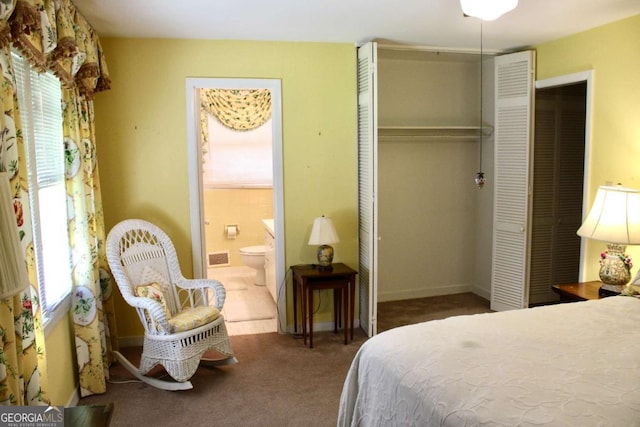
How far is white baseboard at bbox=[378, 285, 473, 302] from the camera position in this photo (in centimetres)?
A: 515

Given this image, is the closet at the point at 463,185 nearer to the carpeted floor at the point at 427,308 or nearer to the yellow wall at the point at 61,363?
the carpeted floor at the point at 427,308

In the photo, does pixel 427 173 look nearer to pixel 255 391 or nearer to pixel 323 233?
pixel 323 233

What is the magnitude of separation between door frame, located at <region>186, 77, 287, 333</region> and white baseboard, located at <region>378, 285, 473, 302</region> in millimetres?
1372

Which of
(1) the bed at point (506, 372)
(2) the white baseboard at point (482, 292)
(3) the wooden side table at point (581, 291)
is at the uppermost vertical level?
(1) the bed at point (506, 372)

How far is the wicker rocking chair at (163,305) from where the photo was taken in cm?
317

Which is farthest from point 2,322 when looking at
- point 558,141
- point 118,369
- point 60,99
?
point 558,141

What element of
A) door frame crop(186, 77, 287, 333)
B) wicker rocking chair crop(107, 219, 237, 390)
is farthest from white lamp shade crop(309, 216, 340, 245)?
wicker rocking chair crop(107, 219, 237, 390)

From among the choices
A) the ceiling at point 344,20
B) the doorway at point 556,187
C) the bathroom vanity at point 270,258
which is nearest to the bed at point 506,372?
the ceiling at point 344,20

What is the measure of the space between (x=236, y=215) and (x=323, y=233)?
2.89m

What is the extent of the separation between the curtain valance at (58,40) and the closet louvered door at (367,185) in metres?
1.99

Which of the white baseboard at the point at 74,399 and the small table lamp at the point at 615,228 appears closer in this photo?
the white baseboard at the point at 74,399

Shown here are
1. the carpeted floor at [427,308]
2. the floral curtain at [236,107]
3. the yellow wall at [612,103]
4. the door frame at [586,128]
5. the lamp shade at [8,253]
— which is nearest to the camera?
the lamp shade at [8,253]

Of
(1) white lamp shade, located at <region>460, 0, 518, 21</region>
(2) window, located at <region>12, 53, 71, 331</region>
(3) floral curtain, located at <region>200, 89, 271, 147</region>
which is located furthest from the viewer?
(3) floral curtain, located at <region>200, 89, 271, 147</region>

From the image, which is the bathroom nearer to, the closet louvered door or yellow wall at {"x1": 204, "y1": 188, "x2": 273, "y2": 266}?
yellow wall at {"x1": 204, "y1": 188, "x2": 273, "y2": 266}
